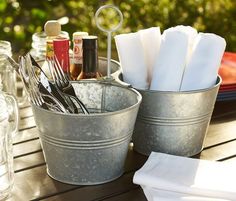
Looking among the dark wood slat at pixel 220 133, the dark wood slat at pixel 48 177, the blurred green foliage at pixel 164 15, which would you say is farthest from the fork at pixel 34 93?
the blurred green foliage at pixel 164 15

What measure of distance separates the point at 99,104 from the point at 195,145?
221 mm

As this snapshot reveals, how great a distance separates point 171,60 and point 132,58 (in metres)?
0.09

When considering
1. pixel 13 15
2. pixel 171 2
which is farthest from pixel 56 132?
pixel 171 2

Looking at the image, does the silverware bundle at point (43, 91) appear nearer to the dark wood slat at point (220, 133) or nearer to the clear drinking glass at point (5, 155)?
the clear drinking glass at point (5, 155)

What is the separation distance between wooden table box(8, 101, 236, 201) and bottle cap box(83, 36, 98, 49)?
24 centimetres

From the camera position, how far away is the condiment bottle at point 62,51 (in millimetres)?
1172

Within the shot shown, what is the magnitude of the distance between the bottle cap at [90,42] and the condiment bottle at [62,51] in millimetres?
59

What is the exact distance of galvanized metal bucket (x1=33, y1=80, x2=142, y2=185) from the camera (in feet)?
3.20

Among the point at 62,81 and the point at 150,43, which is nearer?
the point at 62,81

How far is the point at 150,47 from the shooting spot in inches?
47.7

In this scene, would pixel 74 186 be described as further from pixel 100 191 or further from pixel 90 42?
pixel 90 42

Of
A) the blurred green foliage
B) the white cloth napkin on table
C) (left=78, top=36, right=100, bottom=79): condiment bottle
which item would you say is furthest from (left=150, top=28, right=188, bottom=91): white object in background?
the blurred green foliage

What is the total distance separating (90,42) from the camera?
1.13 metres

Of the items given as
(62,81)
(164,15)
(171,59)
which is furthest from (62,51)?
(164,15)
